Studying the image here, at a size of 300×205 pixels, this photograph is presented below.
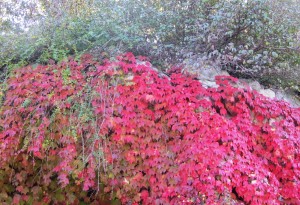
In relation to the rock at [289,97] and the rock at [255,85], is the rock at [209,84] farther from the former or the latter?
the rock at [289,97]

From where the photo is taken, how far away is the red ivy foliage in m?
3.07

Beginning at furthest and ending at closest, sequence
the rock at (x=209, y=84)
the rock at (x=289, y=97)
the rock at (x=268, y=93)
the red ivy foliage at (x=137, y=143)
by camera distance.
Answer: the rock at (x=289, y=97) < the rock at (x=268, y=93) < the rock at (x=209, y=84) < the red ivy foliage at (x=137, y=143)

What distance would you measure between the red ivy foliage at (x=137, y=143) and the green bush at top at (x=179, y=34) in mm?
518

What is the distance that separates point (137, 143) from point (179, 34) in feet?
6.53

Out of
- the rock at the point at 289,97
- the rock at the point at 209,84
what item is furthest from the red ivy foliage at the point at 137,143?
the rock at the point at 289,97

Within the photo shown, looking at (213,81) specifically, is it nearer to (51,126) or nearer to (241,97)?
(241,97)

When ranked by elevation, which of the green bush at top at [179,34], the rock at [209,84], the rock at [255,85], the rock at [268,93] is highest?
the green bush at top at [179,34]

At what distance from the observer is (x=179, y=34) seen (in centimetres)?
442

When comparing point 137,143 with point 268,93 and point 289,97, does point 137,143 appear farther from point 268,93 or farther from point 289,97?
point 289,97

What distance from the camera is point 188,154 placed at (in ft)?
10.4

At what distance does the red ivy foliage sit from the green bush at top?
1.70 ft

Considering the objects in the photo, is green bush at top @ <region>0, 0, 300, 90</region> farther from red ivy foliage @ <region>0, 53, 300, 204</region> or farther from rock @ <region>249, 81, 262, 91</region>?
red ivy foliage @ <region>0, 53, 300, 204</region>

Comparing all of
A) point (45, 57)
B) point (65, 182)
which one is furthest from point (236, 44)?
point (65, 182)

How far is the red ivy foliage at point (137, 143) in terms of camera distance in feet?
10.1
